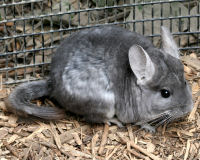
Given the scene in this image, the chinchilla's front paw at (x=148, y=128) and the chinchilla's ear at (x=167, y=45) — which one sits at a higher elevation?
the chinchilla's ear at (x=167, y=45)

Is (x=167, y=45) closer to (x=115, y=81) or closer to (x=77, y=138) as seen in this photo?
(x=115, y=81)

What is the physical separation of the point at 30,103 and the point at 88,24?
50.8 inches

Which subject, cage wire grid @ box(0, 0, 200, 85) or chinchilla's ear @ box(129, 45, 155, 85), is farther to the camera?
cage wire grid @ box(0, 0, 200, 85)

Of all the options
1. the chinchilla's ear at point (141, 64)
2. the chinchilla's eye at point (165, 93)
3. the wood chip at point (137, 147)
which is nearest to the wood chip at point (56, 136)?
the wood chip at point (137, 147)

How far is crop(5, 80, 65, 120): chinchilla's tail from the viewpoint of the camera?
5.36 meters

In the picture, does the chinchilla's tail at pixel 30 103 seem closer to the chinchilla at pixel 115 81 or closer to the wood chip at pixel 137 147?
the chinchilla at pixel 115 81

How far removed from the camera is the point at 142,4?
19.8 ft

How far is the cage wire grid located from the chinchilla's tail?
0.54 metres

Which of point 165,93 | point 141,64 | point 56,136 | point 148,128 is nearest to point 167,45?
point 141,64

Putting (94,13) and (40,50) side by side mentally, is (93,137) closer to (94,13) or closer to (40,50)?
(40,50)

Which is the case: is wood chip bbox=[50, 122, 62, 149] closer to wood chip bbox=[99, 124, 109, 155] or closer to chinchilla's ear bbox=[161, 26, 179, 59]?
wood chip bbox=[99, 124, 109, 155]

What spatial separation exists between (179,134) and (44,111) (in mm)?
1441

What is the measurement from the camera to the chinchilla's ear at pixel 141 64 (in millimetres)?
4910

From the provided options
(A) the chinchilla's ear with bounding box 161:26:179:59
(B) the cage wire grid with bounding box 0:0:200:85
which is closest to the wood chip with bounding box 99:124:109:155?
(A) the chinchilla's ear with bounding box 161:26:179:59
